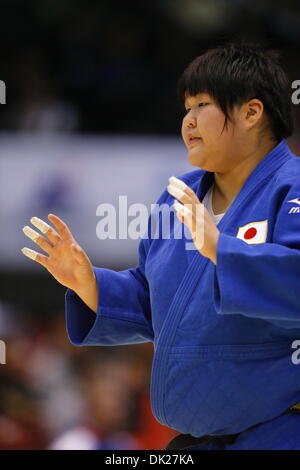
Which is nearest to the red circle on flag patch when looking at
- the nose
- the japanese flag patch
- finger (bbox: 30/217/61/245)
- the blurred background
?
the japanese flag patch

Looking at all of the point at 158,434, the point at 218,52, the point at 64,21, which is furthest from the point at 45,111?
the point at 218,52

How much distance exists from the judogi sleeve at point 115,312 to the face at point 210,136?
1.29 ft

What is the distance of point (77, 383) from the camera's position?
5867mm

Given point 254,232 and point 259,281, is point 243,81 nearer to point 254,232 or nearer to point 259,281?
point 254,232

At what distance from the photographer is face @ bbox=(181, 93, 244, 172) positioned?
2.24m

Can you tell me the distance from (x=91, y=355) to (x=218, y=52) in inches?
162

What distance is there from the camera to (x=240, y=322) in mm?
2090

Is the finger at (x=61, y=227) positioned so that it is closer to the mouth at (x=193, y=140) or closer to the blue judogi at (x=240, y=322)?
the blue judogi at (x=240, y=322)

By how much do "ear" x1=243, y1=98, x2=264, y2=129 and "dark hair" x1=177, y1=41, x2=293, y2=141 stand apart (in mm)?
16

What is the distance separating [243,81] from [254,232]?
1.44 feet

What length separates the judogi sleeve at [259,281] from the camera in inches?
75.7

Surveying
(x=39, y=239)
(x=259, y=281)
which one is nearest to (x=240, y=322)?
(x=259, y=281)

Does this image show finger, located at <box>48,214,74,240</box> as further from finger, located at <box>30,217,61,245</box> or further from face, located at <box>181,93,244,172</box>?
face, located at <box>181,93,244,172</box>
